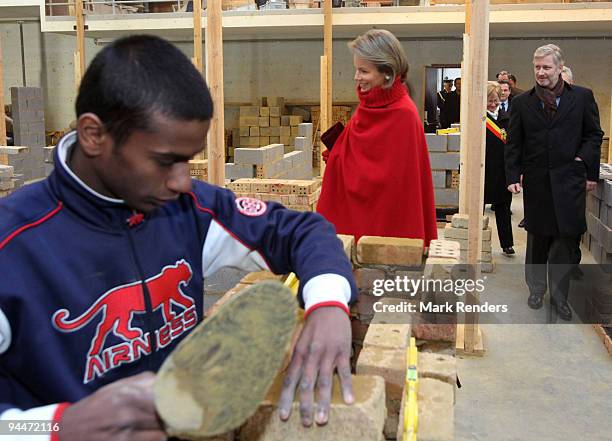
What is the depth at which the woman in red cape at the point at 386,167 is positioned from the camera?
3795 millimetres

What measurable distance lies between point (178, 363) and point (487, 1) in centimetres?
378

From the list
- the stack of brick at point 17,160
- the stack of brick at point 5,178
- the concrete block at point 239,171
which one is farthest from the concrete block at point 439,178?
the stack of brick at point 17,160

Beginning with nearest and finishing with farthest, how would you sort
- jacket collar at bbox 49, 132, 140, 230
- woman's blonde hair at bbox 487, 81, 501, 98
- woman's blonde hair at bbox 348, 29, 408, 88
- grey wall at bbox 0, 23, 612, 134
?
jacket collar at bbox 49, 132, 140, 230, woman's blonde hair at bbox 348, 29, 408, 88, woman's blonde hair at bbox 487, 81, 501, 98, grey wall at bbox 0, 23, 612, 134

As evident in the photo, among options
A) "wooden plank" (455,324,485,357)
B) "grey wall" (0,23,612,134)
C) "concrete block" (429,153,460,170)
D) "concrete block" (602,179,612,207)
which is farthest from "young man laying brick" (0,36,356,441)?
"grey wall" (0,23,612,134)

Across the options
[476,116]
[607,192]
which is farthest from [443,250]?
[607,192]

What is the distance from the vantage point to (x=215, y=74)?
5324 millimetres

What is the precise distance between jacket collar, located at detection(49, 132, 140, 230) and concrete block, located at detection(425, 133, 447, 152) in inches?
329

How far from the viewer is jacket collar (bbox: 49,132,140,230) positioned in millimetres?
1375

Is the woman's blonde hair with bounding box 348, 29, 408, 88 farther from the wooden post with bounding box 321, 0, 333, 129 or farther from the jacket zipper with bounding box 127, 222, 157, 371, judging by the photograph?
the wooden post with bounding box 321, 0, 333, 129

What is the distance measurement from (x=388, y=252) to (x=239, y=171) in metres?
6.24

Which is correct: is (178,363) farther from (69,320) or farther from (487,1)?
(487,1)

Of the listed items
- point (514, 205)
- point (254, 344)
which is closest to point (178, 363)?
point (254, 344)

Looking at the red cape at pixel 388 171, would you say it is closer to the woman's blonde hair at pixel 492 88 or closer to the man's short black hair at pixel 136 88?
the man's short black hair at pixel 136 88

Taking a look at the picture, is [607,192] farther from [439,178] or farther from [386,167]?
[386,167]
